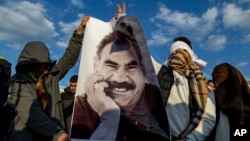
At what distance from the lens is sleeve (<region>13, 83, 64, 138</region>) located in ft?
9.45

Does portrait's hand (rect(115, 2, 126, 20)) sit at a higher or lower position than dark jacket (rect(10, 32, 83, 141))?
higher

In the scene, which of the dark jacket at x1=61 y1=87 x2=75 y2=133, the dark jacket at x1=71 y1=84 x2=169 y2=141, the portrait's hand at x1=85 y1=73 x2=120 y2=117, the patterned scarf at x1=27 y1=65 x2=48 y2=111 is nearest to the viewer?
the dark jacket at x1=71 y1=84 x2=169 y2=141

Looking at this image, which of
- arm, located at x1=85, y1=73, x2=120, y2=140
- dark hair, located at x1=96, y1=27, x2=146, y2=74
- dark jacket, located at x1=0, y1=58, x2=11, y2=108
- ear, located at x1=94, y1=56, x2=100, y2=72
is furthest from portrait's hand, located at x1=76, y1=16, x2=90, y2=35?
dark jacket, located at x1=0, y1=58, x2=11, y2=108

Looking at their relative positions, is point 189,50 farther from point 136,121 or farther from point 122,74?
point 136,121

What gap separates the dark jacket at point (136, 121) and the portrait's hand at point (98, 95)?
0.15 feet

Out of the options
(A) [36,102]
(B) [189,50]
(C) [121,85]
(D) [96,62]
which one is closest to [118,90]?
(C) [121,85]

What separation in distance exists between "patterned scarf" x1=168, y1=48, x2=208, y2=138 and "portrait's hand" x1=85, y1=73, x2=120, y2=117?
2.42 feet

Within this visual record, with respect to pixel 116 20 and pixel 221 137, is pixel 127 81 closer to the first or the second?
pixel 116 20

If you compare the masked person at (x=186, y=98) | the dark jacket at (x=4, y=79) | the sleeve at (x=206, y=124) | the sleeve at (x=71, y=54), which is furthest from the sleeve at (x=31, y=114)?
the dark jacket at (x=4, y=79)

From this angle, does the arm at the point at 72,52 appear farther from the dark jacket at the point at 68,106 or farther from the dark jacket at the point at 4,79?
the dark jacket at the point at 4,79

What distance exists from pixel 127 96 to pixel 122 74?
209 millimetres

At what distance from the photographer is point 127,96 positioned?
9.78 feet

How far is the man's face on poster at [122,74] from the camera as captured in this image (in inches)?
117

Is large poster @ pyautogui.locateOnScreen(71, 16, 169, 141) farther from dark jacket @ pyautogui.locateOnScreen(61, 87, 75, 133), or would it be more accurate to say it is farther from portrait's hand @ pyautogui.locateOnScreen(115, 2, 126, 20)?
dark jacket @ pyautogui.locateOnScreen(61, 87, 75, 133)
